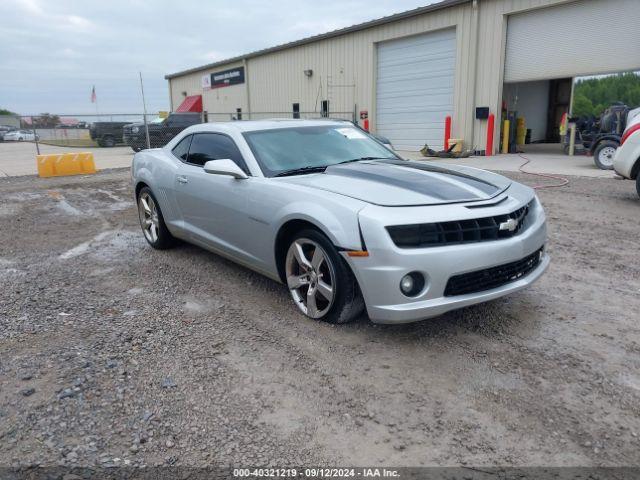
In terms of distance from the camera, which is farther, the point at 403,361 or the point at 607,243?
the point at 607,243

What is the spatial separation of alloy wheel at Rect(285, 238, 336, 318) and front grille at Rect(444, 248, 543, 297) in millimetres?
768

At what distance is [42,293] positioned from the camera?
445 centimetres

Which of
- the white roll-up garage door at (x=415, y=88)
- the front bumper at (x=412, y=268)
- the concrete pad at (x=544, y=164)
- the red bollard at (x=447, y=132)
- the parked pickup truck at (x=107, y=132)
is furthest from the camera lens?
the parked pickup truck at (x=107, y=132)

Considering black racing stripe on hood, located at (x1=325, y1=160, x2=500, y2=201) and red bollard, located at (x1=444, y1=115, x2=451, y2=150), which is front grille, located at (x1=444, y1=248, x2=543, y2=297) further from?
red bollard, located at (x1=444, y1=115, x2=451, y2=150)

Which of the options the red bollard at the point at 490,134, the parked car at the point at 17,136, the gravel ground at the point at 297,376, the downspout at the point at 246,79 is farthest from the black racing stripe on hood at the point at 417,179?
the parked car at the point at 17,136

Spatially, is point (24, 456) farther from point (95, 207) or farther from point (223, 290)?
point (95, 207)

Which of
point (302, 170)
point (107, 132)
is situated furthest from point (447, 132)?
point (107, 132)

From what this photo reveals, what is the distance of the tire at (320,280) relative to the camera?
130 inches

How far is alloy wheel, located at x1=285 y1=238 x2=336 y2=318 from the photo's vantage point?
11.2 feet

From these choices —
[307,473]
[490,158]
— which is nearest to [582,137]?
[490,158]

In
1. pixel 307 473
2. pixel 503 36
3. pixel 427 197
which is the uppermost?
pixel 503 36

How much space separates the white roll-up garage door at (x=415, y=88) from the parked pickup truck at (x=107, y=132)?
13798 millimetres

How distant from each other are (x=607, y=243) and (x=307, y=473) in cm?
487

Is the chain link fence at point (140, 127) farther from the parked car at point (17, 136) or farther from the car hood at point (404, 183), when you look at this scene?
the car hood at point (404, 183)
